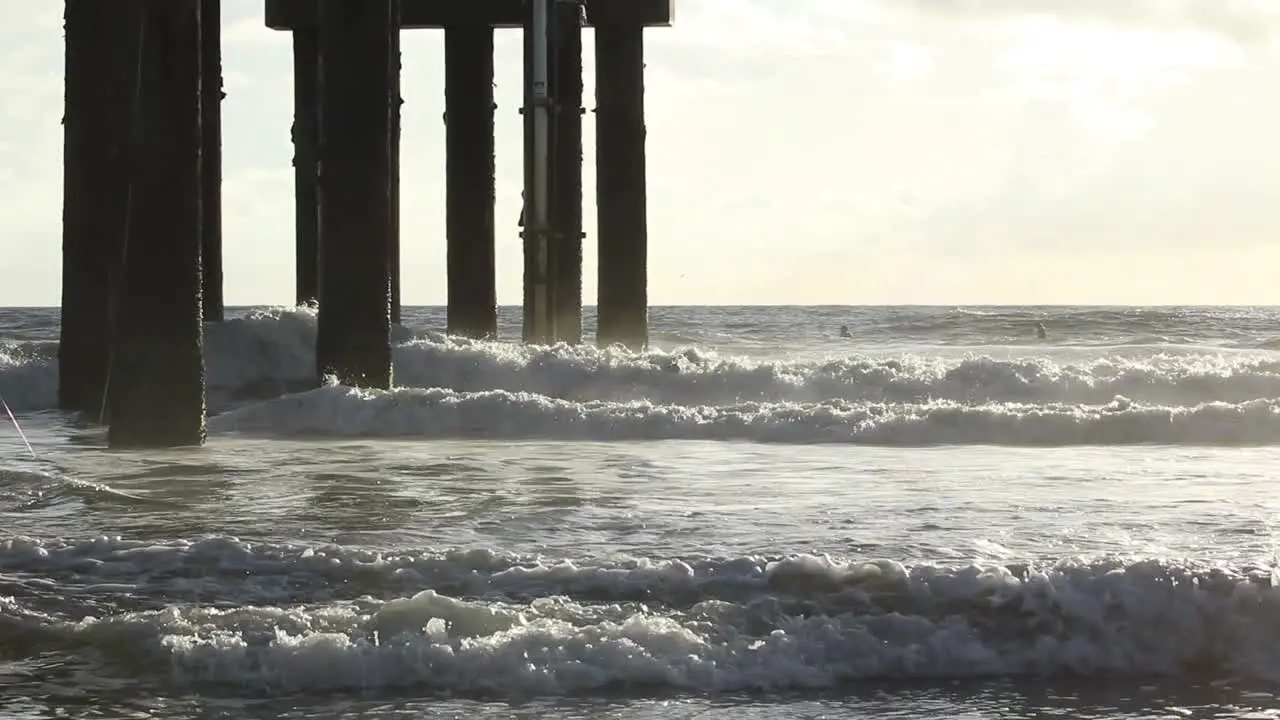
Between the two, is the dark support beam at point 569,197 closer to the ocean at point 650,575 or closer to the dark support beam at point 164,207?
the ocean at point 650,575

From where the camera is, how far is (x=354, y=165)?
36.9 ft

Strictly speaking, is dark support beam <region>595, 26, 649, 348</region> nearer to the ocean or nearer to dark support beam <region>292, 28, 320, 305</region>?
dark support beam <region>292, 28, 320, 305</region>

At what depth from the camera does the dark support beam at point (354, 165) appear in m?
10.9

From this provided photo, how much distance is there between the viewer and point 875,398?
1620 cm

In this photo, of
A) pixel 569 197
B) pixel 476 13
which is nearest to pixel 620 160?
pixel 569 197

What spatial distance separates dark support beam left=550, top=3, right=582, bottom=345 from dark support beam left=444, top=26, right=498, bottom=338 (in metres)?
1.41

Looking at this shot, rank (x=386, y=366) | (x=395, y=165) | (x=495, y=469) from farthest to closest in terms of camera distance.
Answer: (x=395, y=165) → (x=386, y=366) → (x=495, y=469)

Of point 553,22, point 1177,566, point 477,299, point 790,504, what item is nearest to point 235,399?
point 477,299

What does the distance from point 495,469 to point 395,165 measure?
9.31m

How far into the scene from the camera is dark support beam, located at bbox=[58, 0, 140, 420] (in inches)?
476

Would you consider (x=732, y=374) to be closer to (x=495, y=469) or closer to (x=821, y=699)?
(x=495, y=469)

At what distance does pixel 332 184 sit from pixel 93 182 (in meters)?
2.57

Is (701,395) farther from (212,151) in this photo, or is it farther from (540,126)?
(212,151)

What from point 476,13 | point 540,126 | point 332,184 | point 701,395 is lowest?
point 701,395
